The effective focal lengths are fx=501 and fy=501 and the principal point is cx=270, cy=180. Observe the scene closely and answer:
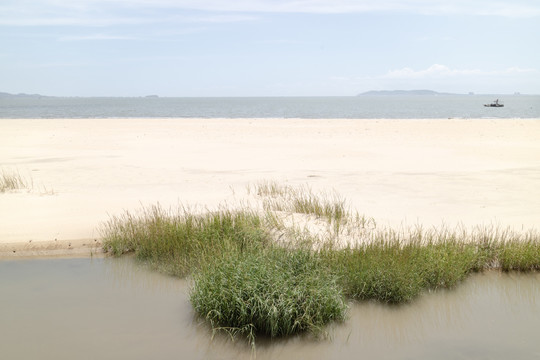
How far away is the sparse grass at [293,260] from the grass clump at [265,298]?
0.01 m

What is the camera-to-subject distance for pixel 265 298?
5945 millimetres

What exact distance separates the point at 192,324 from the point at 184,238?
2.15 meters

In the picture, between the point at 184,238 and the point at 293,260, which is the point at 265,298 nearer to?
the point at 293,260

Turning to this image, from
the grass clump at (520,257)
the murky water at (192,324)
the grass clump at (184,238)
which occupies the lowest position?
the murky water at (192,324)

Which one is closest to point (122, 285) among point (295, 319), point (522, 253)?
point (295, 319)

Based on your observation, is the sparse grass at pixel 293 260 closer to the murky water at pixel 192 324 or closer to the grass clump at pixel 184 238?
the grass clump at pixel 184 238

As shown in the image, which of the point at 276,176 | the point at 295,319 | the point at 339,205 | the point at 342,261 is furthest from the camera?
the point at 276,176

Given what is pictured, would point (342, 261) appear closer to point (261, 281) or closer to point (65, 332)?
point (261, 281)

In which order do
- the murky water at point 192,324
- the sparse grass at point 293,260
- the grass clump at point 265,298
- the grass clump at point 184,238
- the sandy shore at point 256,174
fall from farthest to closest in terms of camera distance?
the sandy shore at point 256,174 → the grass clump at point 184,238 → the sparse grass at point 293,260 → the grass clump at point 265,298 → the murky water at point 192,324

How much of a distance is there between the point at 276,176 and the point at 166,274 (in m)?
7.76

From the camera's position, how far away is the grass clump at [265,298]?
5.85m

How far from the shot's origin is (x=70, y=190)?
13242mm

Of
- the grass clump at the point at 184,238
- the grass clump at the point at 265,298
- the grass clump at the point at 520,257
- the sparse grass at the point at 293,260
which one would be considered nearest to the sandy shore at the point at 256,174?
the grass clump at the point at 184,238

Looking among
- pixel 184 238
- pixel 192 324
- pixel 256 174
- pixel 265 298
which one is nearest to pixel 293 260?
pixel 265 298
